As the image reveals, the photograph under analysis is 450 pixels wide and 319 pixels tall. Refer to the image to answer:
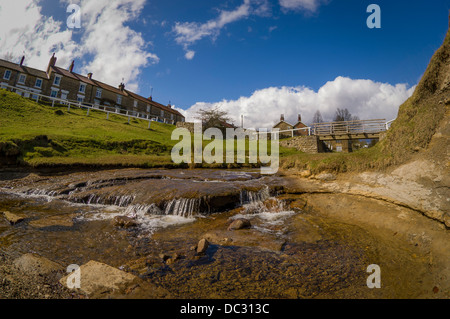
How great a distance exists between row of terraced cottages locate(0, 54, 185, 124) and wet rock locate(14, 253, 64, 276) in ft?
125

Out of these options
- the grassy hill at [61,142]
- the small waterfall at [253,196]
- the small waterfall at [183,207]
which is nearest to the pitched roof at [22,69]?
the grassy hill at [61,142]

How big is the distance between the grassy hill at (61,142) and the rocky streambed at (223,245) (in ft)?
24.1

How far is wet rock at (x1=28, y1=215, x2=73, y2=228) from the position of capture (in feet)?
19.0

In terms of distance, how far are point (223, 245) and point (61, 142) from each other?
Result: 19.6 metres

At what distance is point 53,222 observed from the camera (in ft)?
19.9

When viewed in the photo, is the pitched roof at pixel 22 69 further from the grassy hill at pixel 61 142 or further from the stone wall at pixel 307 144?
the stone wall at pixel 307 144

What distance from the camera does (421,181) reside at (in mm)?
5598

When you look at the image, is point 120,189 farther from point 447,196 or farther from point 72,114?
point 72,114

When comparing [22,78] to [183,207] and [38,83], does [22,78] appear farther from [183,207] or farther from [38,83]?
[183,207]

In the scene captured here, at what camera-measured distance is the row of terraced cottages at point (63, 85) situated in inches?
1773

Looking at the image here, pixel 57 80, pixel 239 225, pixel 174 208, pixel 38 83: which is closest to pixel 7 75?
pixel 38 83

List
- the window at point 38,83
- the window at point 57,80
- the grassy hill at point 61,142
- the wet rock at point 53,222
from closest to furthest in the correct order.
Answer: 1. the wet rock at point 53,222
2. the grassy hill at point 61,142
3. the window at point 38,83
4. the window at point 57,80

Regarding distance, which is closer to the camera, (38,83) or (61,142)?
(61,142)
